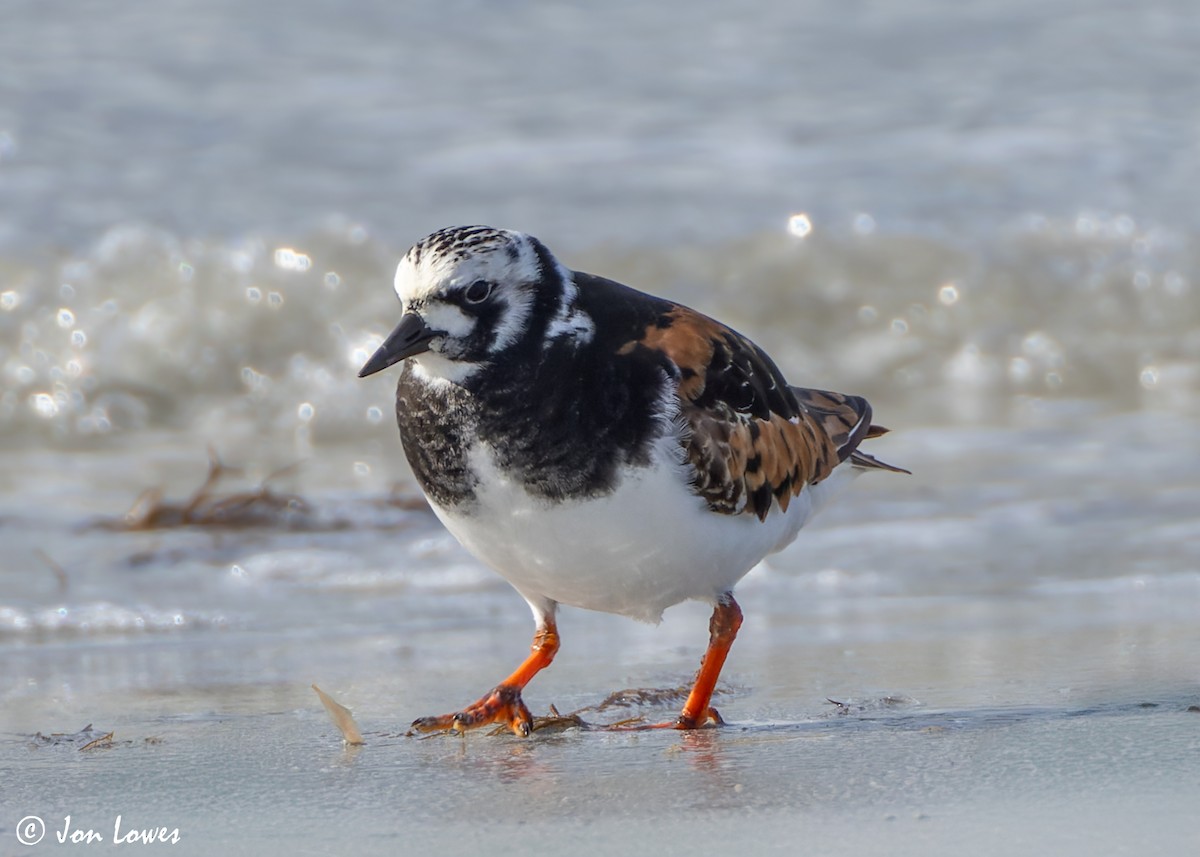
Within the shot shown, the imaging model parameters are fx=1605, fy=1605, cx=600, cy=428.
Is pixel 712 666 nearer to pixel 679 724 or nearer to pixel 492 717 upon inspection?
pixel 679 724

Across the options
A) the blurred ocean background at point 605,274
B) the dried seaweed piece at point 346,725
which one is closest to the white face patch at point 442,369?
the dried seaweed piece at point 346,725

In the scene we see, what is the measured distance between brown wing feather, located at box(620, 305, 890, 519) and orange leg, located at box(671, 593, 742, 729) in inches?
8.1

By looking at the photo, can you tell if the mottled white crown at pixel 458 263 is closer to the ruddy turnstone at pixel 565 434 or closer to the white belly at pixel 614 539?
the ruddy turnstone at pixel 565 434

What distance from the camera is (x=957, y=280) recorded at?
891 centimetres

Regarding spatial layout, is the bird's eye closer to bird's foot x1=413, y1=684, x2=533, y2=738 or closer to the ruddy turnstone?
the ruddy turnstone

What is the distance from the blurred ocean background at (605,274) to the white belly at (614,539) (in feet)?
1.09

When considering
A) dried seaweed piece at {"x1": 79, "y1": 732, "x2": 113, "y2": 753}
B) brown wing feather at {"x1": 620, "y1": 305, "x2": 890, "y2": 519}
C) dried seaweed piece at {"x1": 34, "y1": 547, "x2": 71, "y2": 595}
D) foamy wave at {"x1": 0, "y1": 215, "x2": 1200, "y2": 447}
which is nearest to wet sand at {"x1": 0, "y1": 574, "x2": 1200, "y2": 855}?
dried seaweed piece at {"x1": 79, "y1": 732, "x2": 113, "y2": 753}

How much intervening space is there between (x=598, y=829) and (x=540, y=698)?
1.19 meters

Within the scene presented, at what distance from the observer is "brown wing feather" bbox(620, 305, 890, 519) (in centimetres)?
302

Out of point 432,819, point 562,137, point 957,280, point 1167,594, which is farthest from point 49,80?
point 432,819

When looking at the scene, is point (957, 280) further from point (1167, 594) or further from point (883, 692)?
point (883, 692)

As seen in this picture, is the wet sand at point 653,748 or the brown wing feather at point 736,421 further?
the brown wing feather at point 736,421

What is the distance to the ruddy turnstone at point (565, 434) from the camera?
2.81m

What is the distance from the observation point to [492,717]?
3.03 metres
